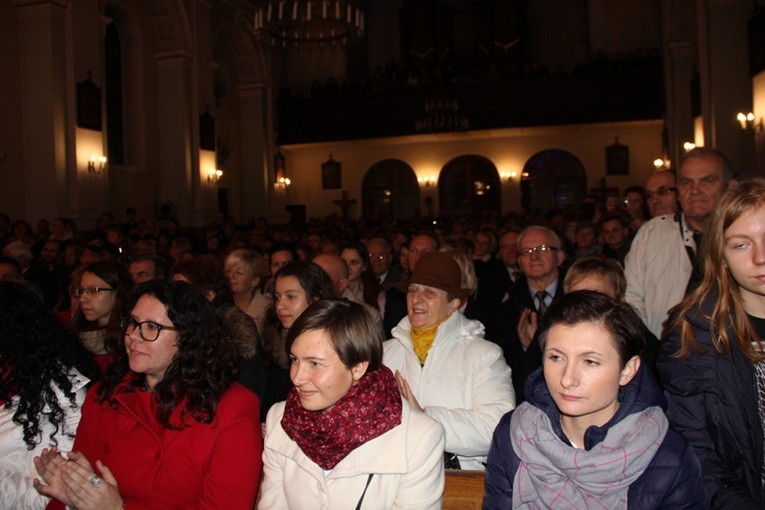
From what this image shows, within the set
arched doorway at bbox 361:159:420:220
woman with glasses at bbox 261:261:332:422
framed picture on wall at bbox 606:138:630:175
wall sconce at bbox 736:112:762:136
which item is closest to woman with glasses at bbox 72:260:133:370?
woman with glasses at bbox 261:261:332:422

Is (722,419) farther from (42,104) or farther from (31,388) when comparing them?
(42,104)

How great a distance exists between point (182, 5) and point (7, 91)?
5.58 metres

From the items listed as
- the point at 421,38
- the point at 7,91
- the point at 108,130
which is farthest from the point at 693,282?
the point at 421,38

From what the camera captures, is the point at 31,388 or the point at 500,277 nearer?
the point at 31,388

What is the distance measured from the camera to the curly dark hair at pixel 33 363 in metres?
2.78

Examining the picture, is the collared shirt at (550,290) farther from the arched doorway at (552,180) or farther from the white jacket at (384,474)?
the arched doorway at (552,180)

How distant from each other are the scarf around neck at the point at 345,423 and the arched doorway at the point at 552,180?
21.4 meters

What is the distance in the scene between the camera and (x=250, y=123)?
2167 cm

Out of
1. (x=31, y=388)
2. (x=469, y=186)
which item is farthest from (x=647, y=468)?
(x=469, y=186)

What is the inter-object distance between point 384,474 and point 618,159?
2175 cm

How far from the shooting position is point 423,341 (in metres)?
3.37

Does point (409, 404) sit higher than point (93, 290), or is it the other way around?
point (93, 290)

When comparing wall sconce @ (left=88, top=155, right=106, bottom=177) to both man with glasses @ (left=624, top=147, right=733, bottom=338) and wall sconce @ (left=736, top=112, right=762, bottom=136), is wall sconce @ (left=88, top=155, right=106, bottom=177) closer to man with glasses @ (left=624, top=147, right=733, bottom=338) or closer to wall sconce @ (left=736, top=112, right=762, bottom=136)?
man with glasses @ (left=624, top=147, right=733, bottom=338)

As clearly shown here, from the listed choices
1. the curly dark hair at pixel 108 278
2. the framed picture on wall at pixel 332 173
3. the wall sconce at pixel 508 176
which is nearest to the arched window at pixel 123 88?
the framed picture on wall at pixel 332 173
